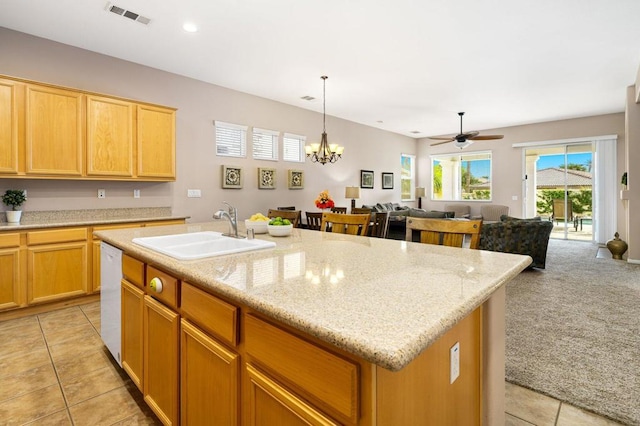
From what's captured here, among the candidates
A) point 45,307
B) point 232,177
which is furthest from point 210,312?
point 232,177

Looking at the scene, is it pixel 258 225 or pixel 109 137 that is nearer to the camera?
pixel 258 225

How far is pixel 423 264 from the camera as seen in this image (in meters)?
1.32

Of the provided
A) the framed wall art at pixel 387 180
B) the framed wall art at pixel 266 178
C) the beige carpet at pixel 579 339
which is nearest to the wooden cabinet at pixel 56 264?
the framed wall art at pixel 266 178

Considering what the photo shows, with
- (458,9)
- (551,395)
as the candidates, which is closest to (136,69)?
(458,9)

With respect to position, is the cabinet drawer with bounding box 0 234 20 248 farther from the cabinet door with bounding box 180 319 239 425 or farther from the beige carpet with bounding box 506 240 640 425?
the beige carpet with bounding box 506 240 640 425

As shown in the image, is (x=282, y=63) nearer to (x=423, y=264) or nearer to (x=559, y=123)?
(x=423, y=264)

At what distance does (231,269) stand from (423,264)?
763 mm

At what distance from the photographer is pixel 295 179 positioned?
20.2 feet

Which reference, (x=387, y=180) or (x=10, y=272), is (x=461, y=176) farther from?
(x=10, y=272)

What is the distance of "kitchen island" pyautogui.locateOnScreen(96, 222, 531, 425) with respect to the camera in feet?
2.27

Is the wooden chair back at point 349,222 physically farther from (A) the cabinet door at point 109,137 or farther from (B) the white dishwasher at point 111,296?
(A) the cabinet door at point 109,137

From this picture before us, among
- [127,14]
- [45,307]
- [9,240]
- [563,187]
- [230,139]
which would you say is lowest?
[45,307]

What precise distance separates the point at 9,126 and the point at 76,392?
2.72m

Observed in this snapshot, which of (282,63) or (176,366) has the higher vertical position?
(282,63)
